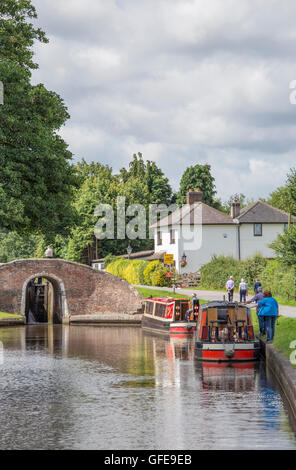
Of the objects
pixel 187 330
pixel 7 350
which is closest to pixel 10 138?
pixel 7 350

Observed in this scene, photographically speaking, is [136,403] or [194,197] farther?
[194,197]

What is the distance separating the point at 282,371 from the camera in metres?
18.0

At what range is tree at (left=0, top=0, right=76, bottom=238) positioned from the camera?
27484mm

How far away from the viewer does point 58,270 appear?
161ft

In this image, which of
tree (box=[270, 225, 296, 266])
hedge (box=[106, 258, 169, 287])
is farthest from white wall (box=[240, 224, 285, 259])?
tree (box=[270, 225, 296, 266])

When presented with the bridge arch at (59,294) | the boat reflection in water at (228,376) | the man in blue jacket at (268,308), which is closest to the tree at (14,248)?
the bridge arch at (59,294)

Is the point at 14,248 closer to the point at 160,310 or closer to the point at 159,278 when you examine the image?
the point at 159,278

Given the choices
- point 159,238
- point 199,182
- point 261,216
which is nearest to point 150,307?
point 261,216

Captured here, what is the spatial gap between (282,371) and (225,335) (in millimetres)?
6510

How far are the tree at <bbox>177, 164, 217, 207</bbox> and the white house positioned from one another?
16.5 metres

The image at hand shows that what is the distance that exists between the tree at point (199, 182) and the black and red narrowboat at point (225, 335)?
59.1 meters

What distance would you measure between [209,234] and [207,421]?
5066 centimetres

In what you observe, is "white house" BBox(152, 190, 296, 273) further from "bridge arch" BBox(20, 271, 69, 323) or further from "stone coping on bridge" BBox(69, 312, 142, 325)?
"stone coping on bridge" BBox(69, 312, 142, 325)

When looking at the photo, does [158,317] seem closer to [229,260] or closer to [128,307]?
[128,307]
